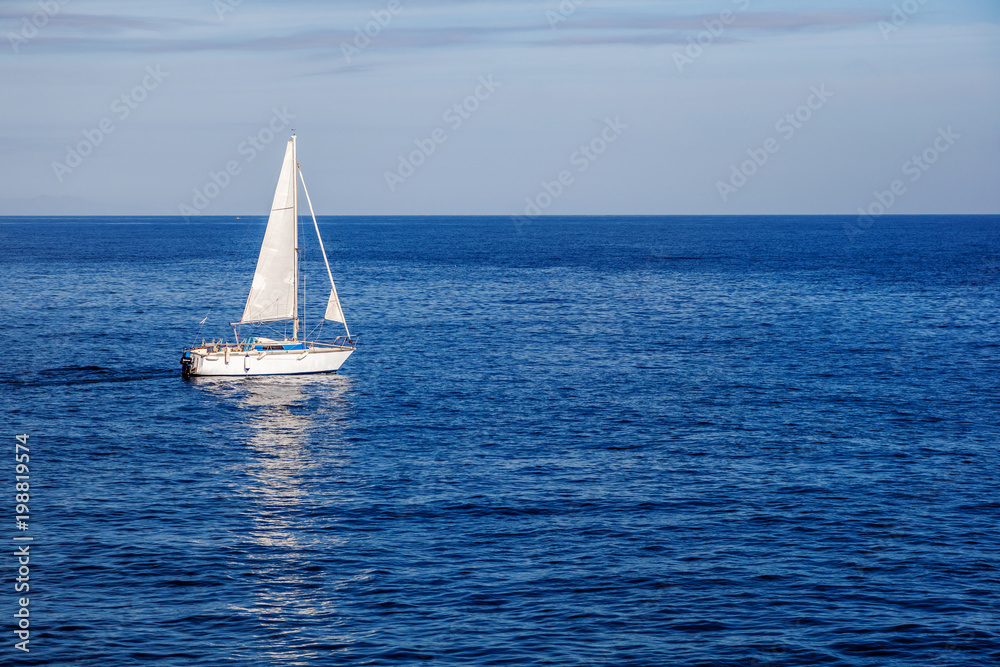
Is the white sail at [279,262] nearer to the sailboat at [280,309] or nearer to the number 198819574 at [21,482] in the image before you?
the sailboat at [280,309]

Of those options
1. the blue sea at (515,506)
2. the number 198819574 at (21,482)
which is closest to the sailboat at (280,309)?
the blue sea at (515,506)

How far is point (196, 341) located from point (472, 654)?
71.3 metres

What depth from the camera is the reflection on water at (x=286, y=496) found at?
33.2 metres

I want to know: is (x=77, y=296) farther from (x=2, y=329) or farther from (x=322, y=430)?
(x=322, y=430)

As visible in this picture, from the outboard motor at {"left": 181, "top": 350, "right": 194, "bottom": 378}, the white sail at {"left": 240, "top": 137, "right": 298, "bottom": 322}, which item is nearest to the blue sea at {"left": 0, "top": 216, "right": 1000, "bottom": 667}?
the outboard motor at {"left": 181, "top": 350, "right": 194, "bottom": 378}

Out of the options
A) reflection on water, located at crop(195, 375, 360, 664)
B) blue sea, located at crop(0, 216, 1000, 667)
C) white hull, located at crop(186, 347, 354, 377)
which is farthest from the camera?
white hull, located at crop(186, 347, 354, 377)

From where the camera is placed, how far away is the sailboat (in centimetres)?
7450

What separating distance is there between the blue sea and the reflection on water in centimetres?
19

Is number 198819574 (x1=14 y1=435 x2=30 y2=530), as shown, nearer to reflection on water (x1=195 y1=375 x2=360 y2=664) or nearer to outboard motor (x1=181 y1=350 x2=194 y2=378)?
reflection on water (x1=195 y1=375 x2=360 y2=664)

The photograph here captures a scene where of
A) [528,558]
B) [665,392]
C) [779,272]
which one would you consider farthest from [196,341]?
[779,272]

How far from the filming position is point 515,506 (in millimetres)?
44156

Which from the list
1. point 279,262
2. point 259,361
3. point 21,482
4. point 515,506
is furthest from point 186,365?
point 515,506

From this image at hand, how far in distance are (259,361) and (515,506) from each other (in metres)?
36.2

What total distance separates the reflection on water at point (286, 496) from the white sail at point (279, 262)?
5.98 metres
